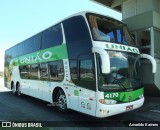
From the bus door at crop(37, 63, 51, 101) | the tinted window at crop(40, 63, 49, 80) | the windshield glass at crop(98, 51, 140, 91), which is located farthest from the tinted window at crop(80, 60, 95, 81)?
the tinted window at crop(40, 63, 49, 80)

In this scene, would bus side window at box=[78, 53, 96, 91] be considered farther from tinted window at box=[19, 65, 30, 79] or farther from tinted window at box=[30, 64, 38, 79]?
tinted window at box=[19, 65, 30, 79]

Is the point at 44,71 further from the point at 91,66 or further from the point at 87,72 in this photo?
the point at 91,66

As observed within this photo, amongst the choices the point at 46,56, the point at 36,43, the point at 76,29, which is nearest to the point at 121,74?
the point at 76,29

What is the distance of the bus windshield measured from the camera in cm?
708

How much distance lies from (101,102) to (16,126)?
9.60 feet

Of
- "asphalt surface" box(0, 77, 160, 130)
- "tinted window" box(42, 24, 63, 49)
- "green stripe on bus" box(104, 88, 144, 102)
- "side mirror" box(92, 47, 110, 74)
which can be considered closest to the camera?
"side mirror" box(92, 47, 110, 74)

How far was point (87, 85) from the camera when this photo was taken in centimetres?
677

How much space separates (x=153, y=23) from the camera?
1084cm

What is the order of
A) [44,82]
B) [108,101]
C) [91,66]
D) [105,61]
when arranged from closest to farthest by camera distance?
1. [105,61]
2. [108,101]
3. [91,66]
4. [44,82]

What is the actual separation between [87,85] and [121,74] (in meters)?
1.25

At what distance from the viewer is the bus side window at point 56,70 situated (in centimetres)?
829

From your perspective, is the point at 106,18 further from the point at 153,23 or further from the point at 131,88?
the point at 153,23

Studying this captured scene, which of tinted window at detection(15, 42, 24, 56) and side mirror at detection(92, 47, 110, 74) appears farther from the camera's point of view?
tinted window at detection(15, 42, 24, 56)

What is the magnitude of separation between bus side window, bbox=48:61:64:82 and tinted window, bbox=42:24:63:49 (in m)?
0.87
